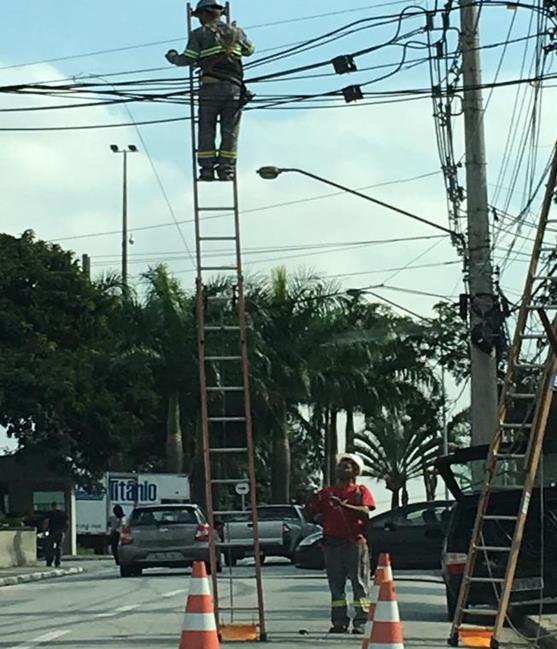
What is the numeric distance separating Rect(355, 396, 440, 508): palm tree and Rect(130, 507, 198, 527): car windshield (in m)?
33.9

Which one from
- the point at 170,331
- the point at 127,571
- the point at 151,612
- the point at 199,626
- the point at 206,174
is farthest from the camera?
the point at 170,331

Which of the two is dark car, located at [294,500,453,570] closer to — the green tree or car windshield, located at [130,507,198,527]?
car windshield, located at [130,507,198,527]

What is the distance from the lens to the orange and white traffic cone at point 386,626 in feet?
33.3

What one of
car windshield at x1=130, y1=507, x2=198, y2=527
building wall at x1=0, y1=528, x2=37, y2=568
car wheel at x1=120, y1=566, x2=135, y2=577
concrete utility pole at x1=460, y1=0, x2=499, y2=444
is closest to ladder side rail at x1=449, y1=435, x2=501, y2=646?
concrete utility pole at x1=460, y1=0, x2=499, y2=444

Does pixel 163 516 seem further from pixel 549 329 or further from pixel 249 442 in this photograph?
pixel 549 329

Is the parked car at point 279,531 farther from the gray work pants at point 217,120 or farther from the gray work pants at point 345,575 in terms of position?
the gray work pants at point 217,120

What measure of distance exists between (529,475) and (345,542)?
266 cm

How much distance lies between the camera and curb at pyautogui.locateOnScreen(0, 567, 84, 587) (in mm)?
30714

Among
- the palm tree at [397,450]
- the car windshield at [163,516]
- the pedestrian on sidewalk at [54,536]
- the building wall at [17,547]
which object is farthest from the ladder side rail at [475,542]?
the palm tree at [397,450]

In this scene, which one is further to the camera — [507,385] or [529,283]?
[507,385]

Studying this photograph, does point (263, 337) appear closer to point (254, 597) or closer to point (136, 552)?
point (136, 552)

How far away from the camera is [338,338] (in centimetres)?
4919

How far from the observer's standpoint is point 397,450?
225 feet

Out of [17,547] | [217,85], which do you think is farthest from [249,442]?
[17,547]
